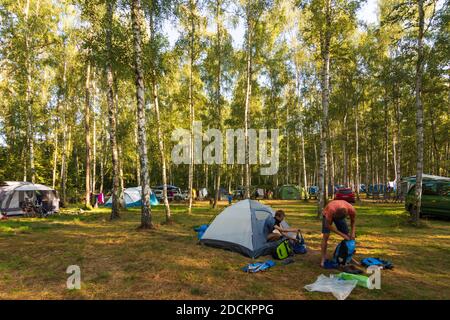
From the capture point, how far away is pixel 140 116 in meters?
10.8

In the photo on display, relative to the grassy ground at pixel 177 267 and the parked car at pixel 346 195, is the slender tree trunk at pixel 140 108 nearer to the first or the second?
the grassy ground at pixel 177 267

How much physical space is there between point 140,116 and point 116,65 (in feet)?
12.3

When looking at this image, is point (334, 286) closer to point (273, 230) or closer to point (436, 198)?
point (273, 230)

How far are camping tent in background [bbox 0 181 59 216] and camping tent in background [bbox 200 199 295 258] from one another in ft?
40.2

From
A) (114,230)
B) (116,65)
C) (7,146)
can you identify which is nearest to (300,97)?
(116,65)

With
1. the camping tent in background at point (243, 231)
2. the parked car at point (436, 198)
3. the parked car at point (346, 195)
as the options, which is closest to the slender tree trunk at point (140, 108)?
the camping tent in background at point (243, 231)

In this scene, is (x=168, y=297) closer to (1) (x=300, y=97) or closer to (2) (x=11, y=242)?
(2) (x=11, y=242)

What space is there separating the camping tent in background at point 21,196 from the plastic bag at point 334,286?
51.9 ft

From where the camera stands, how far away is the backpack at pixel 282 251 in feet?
22.8

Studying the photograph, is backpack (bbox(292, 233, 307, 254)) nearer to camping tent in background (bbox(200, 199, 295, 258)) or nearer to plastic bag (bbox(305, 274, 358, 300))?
camping tent in background (bbox(200, 199, 295, 258))

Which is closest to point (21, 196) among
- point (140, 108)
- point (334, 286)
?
point (140, 108)

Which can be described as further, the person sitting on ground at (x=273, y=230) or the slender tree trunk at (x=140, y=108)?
the slender tree trunk at (x=140, y=108)

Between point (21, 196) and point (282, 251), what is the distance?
15.8 meters
